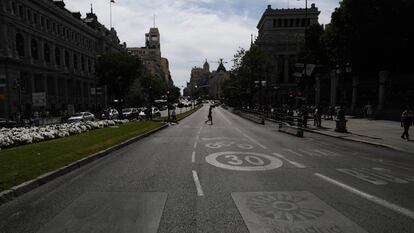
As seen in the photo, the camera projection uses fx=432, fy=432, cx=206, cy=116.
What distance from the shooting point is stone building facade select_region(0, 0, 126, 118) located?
201 feet

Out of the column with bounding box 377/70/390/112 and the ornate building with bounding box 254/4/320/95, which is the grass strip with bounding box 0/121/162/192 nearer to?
the column with bounding box 377/70/390/112

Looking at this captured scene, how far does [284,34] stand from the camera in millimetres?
132125

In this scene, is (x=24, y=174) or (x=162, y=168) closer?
(x=24, y=174)

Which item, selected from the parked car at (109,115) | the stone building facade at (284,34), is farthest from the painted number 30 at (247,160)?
the stone building facade at (284,34)

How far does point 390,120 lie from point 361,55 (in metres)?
10.9

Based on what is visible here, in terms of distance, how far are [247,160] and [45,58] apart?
70.8m

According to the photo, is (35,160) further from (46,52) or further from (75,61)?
(75,61)

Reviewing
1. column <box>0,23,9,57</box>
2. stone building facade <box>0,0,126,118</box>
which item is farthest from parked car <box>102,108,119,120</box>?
column <box>0,23,9,57</box>

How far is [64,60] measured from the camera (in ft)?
283

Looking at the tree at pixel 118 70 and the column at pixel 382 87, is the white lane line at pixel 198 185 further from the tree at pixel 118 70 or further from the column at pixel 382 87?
the tree at pixel 118 70

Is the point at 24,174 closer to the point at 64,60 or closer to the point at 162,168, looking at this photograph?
the point at 162,168

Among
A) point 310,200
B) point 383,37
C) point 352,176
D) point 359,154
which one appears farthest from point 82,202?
point 383,37

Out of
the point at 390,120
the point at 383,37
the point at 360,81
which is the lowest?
the point at 390,120

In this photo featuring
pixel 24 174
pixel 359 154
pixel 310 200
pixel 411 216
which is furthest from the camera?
pixel 359 154
